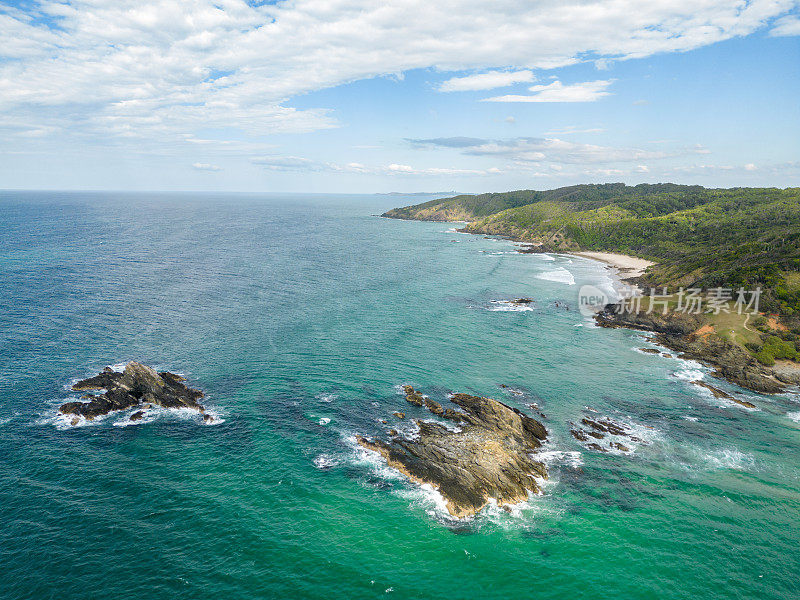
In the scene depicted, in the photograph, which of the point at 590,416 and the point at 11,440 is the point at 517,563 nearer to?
the point at 590,416

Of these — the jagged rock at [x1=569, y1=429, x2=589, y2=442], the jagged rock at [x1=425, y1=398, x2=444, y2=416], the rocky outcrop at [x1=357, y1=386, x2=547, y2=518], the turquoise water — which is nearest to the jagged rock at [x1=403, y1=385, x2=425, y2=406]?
the jagged rock at [x1=425, y1=398, x2=444, y2=416]

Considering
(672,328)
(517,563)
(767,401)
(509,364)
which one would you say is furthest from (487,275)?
(517,563)

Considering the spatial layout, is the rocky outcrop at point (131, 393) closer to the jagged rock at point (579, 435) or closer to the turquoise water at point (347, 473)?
the turquoise water at point (347, 473)

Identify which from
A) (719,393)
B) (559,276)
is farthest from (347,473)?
(559,276)

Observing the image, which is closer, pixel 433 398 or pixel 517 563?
pixel 517 563

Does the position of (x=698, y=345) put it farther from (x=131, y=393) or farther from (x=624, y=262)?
(x=131, y=393)

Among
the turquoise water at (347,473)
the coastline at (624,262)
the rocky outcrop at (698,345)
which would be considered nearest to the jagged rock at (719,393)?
the turquoise water at (347,473)
